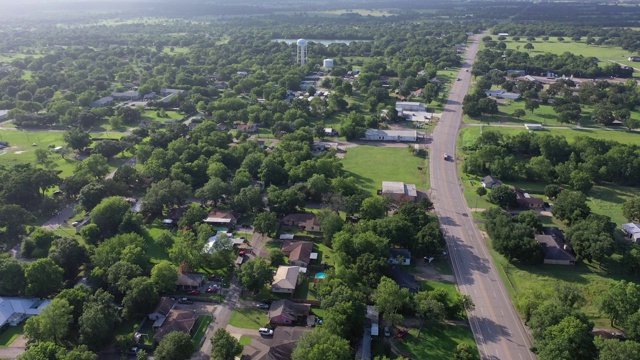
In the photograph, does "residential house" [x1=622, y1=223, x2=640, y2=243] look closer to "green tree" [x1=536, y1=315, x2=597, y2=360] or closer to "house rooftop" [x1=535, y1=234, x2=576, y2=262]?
"house rooftop" [x1=535, y1=234, x2=576, y2=262]

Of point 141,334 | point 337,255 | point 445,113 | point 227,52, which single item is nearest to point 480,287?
point 337,255

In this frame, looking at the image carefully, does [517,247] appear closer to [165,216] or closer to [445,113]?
[165,216]

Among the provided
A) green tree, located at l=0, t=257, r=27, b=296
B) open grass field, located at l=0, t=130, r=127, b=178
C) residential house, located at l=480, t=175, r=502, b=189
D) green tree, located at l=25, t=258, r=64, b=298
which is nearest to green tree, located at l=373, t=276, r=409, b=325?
green tree, located at l=25, t=258, r=64, b=298

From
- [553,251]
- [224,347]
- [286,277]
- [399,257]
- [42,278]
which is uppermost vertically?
[42,278]

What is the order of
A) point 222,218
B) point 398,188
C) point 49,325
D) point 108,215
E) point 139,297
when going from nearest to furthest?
point 49,325, point 139,297, point 108,215, point 222,218, point 398,188

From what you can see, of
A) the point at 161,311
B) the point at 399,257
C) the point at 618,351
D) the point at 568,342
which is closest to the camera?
the point at 618,351

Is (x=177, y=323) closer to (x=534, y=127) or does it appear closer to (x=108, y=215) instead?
(x=108, y=215)

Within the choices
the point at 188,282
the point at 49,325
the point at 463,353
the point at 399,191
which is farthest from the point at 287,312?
the point at 399,191
